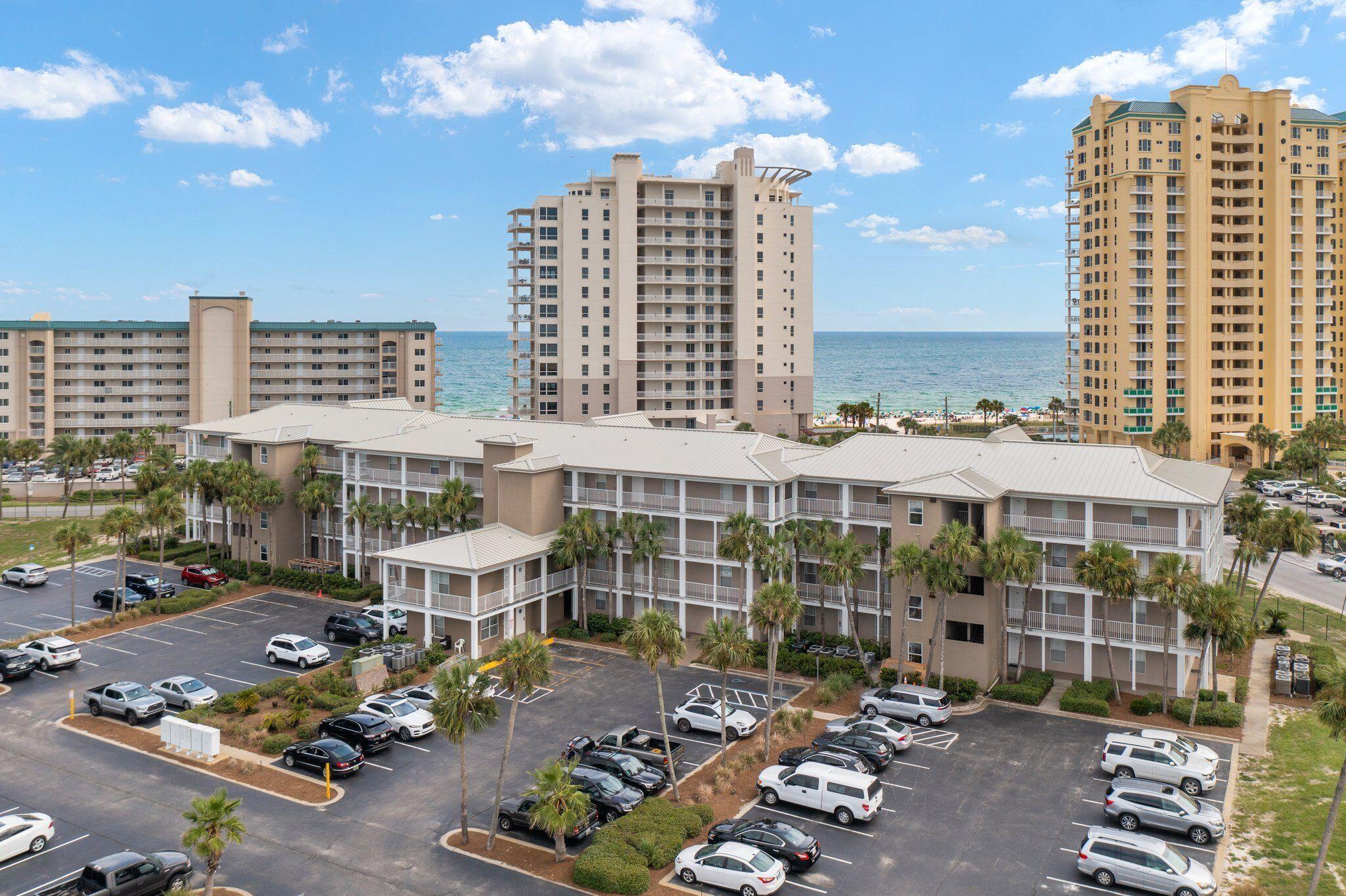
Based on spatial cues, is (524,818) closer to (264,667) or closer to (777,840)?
(777,840)

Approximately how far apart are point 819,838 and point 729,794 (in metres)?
4.01

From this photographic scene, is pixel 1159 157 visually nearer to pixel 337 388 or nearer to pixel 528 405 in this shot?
pixel 528 405

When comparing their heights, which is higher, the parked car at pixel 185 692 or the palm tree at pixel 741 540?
the palm tree at pixel 741 540

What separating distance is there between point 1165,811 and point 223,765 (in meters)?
33.4

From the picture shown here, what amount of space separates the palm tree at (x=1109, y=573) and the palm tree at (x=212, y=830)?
3440cm

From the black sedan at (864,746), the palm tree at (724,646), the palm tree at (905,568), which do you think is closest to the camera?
the palm tree at (724,646)

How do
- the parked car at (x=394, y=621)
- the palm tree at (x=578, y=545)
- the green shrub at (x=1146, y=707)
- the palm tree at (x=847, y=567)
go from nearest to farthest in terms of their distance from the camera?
the green shrub at (x=1146, y=707)
the palm tree at (x=847, y=567)
the palm tree at (x=578, y=545)
the parked car at (x=394, y=621)

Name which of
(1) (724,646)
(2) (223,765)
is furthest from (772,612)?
(2) (223,765)

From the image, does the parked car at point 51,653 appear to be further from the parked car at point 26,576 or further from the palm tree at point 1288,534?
the palm tree at point 1288,534

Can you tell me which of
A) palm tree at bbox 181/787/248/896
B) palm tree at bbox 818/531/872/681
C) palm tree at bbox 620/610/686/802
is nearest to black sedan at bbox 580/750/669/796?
palm tree at bbox 620/610/686/802

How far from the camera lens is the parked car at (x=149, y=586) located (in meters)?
60.6

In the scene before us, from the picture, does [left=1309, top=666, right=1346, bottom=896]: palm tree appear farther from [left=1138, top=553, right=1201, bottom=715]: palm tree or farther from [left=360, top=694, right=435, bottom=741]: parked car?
[left=360, top=694, right=435, bottom=741]: parked car

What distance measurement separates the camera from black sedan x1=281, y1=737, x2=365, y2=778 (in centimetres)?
3488

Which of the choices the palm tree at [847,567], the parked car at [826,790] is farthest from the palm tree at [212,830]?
the palm tree at [847,567]
